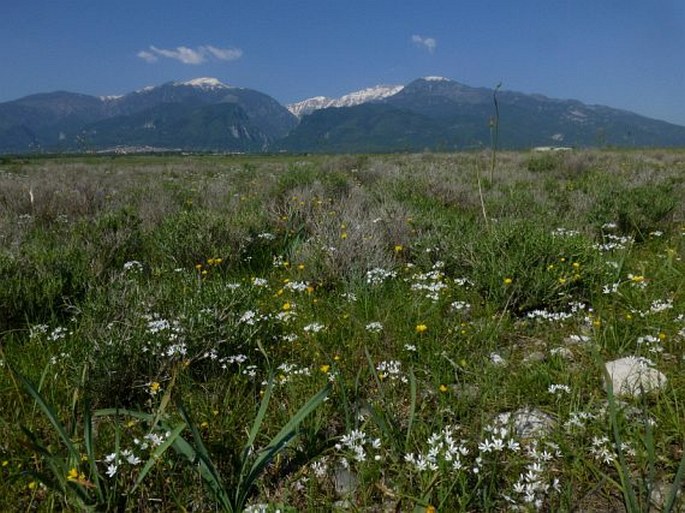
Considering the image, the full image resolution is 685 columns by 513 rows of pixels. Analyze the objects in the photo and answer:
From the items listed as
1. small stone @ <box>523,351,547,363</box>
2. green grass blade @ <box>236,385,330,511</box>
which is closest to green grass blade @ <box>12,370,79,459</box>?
green grass blade @ <box>236,385,330,511</box>

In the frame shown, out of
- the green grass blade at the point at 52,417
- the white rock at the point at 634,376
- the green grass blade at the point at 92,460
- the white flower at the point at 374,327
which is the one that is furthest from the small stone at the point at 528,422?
the green grass blade at the point at 52,417

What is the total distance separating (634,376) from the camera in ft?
8.72

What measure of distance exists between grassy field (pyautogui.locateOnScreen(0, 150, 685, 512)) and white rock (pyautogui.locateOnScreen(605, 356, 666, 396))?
37 millimetres

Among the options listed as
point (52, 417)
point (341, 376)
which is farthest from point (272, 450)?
point (52, 417)

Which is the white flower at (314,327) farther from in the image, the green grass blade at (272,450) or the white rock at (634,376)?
the white rock at (634,376)

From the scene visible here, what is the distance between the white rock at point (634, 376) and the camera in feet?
8.29

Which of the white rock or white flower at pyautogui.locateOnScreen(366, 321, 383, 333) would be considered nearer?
the white rock

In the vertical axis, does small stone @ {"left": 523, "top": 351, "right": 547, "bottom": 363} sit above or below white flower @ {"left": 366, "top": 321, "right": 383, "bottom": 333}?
below

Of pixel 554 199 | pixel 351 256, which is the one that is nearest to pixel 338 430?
pixel 351 256

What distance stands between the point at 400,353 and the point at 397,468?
1127 mm

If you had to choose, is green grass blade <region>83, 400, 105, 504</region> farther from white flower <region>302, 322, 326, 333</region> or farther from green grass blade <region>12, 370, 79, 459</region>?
white flower <region>302, 322, 326, 333</region>

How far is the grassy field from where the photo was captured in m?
2.01

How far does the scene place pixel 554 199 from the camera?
9.19 meters

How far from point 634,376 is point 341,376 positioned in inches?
72.9
